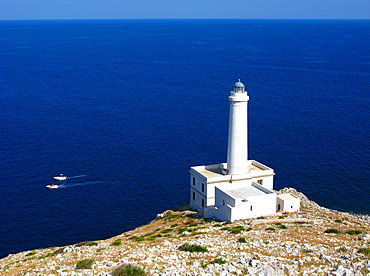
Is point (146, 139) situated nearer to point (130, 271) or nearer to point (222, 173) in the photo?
point (222, 173)

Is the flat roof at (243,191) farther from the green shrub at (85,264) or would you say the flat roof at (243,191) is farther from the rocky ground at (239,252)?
the green shrub at (85,264)

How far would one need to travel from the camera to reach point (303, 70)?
158 m

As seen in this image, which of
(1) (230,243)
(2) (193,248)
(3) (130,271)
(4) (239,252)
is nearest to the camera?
(3) (130,271)

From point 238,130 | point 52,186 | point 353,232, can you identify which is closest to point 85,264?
point 353,232

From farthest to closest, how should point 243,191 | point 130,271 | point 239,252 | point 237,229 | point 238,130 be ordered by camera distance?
point 238,130, point 243,191, point 237,229, point 239,252, point 130,271

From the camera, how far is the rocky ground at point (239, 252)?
26891 mm

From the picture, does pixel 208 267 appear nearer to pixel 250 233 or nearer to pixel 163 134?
pixel 250 233

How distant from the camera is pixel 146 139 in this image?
8662 centimetres

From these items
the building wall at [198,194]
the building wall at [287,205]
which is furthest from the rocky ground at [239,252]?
the building wall at [198,194]

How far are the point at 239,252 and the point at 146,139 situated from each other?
191 ft

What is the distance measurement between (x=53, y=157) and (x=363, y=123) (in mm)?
61979

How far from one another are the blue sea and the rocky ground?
18.8 m

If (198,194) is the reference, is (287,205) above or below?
above

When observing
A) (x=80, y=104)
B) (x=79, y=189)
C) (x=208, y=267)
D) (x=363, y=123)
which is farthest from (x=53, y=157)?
(x=363, y=123)
